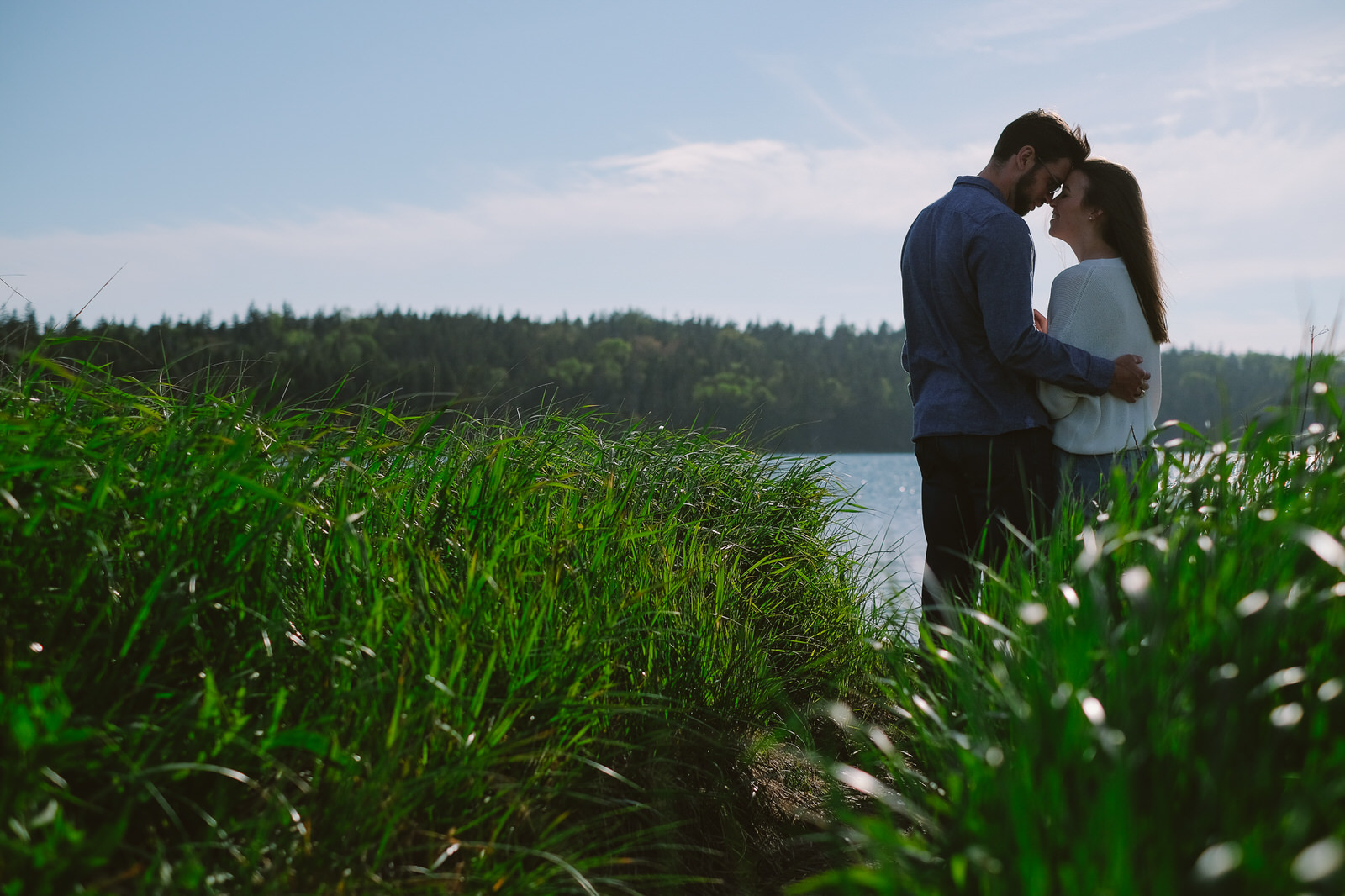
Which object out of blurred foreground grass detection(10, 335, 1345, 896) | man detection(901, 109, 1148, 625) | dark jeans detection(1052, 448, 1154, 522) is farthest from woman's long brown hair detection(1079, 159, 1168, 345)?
blurred foreground grass detection(10, 335, 1345, 896)

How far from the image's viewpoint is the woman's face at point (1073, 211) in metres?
3.38

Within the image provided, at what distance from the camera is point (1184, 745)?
1.32 m

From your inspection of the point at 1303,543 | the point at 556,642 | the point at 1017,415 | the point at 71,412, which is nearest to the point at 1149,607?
the point at 1303,543

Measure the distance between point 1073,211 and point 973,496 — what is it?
1.14 meters

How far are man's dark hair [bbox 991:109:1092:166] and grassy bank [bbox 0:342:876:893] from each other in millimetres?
2031

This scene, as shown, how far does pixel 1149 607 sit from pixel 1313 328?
1.49 m

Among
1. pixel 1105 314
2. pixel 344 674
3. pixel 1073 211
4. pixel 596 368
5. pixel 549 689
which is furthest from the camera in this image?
pixel 596 368

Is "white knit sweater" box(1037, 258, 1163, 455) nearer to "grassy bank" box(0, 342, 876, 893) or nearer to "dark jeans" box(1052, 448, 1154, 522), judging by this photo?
"dark jeans" box(1052, 448, 1154, 522)

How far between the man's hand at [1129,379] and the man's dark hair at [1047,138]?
83cm

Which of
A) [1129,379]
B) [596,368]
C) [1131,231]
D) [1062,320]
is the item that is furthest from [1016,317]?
[596,368]

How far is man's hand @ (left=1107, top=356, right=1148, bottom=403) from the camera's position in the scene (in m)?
3.17

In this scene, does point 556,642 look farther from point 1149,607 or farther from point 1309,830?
point 1309,830

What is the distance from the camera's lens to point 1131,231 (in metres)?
3.27

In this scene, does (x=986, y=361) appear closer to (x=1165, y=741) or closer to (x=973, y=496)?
(x=973, y=496)
